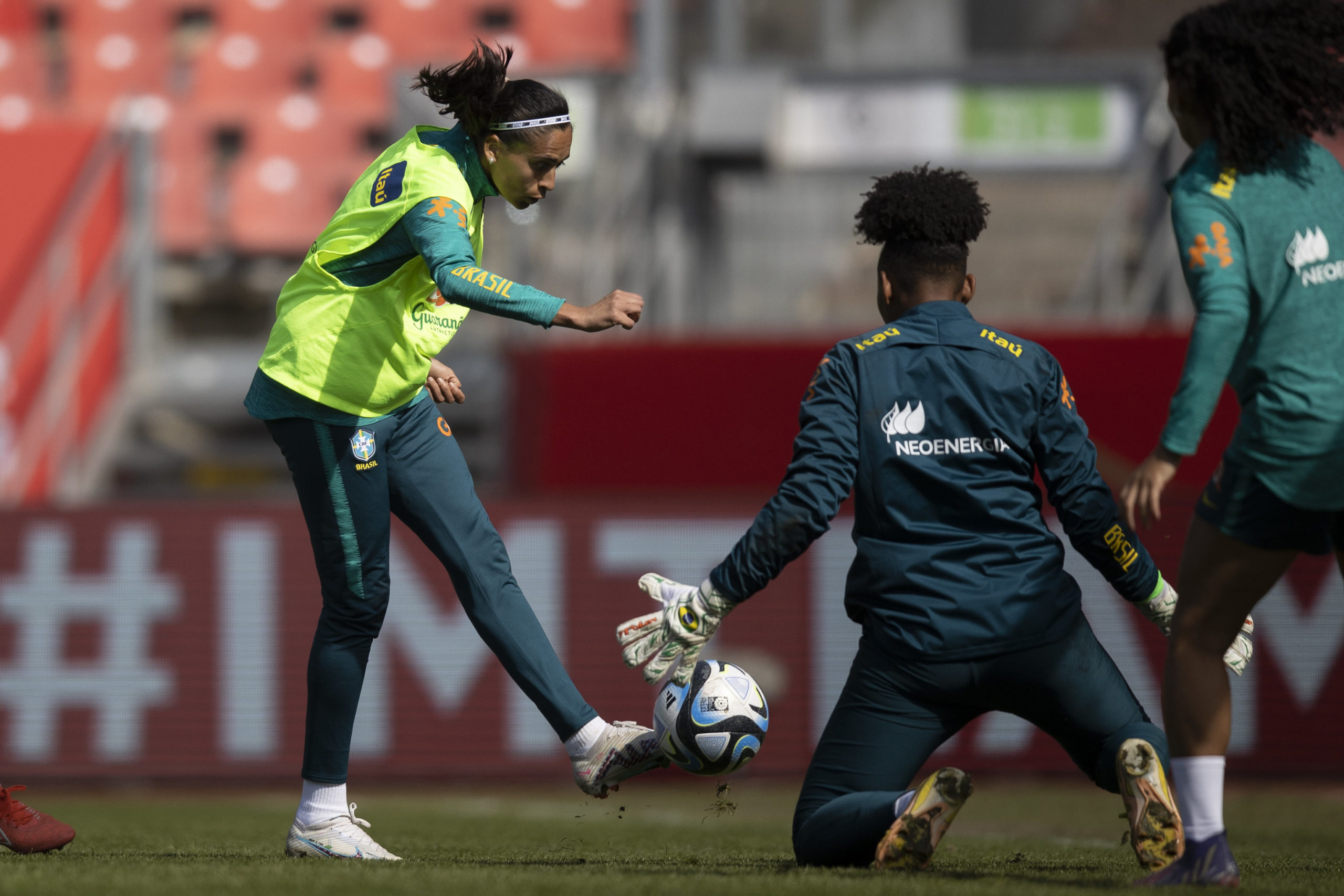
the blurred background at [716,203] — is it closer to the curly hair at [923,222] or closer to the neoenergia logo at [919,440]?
the curly hair at [923,222]

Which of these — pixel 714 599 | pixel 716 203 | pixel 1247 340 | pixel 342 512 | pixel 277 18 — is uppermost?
pixel 277 18

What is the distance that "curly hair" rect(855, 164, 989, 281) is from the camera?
341 centimetres

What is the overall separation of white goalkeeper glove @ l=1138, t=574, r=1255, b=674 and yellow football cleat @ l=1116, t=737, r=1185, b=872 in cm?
36

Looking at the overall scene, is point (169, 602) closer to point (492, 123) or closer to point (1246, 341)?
point (492, 123)

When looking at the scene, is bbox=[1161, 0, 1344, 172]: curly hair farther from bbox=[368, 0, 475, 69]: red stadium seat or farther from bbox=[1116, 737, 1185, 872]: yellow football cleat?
bbox=[368, 0, 475, 69]: red stadium seat

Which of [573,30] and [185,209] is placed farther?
[573,30]

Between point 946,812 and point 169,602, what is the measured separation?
5579 millimetres

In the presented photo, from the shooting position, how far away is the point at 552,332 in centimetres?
952

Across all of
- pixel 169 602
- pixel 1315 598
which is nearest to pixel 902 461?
pixel 1315 598

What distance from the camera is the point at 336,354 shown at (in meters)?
3.68

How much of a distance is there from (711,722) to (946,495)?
2.45ft

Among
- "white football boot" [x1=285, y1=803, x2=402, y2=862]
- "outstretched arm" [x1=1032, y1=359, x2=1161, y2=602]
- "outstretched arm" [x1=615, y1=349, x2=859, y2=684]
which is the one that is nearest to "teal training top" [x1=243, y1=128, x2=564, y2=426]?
"outstretched arm" [x1=615, y1=349, x2=859, y2=684]

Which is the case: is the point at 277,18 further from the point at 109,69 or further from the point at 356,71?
the point at 109,69

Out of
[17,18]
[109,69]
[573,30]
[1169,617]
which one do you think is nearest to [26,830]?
[1169,617]
